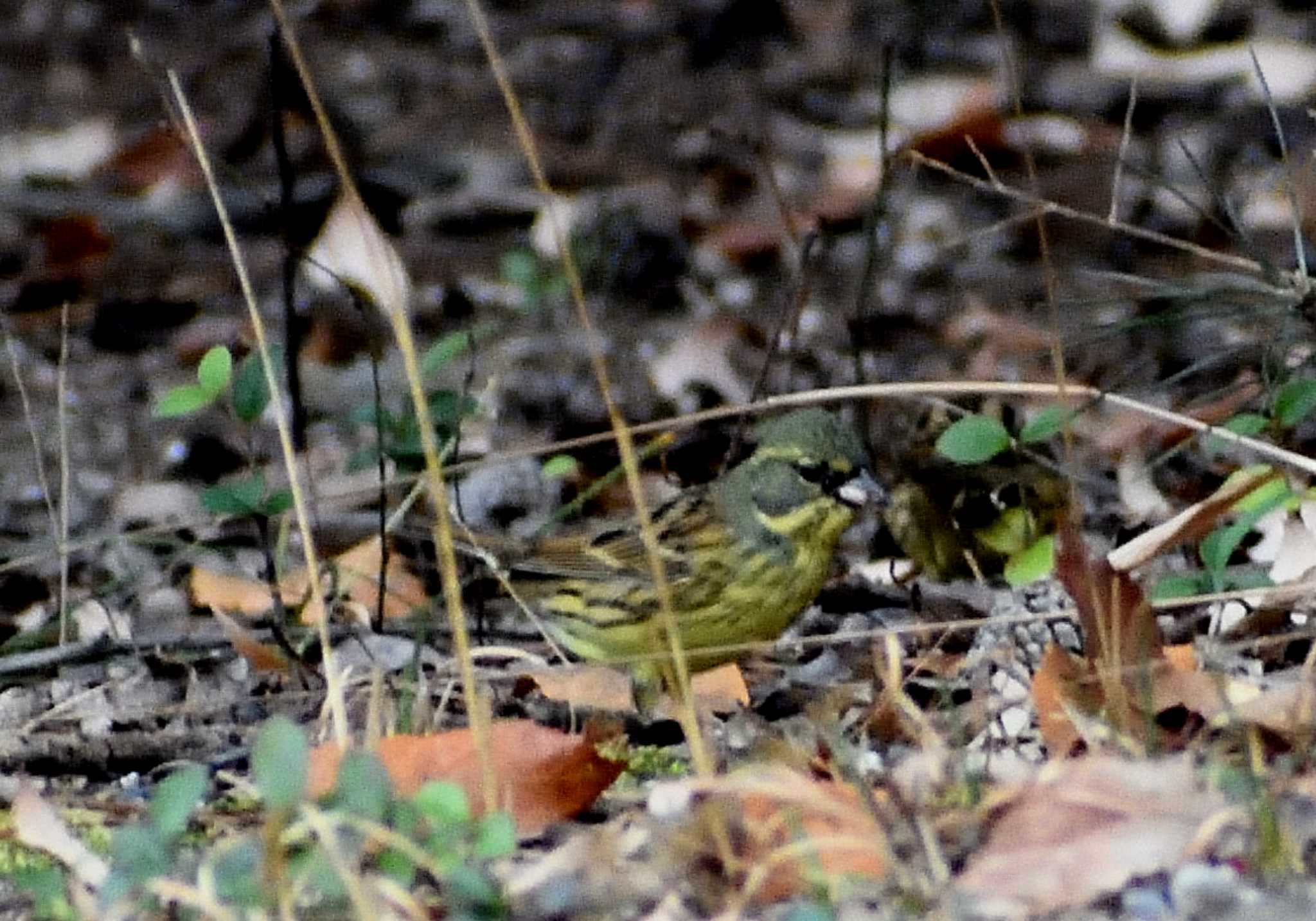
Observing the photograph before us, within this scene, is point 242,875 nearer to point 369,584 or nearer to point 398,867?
point 398,867

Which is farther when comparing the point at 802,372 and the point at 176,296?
the point at 176,296

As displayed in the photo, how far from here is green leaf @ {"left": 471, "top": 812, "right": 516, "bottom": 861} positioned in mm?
2648

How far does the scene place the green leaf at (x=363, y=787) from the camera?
262 cm

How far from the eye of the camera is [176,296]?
8.42 meters

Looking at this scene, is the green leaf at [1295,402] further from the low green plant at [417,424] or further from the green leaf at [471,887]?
the green leaf at [471,887]

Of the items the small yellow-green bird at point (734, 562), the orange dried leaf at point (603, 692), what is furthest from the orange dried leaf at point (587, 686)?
the small yellow-green bird at point (734, 562)

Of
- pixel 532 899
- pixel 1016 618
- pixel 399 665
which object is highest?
pixel 532 899

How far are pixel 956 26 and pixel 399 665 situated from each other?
6.02 m

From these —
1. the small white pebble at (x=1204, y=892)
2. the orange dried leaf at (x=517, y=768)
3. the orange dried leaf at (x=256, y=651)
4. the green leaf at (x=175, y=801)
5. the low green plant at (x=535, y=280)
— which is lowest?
the low green plant at (x=535, y=280)

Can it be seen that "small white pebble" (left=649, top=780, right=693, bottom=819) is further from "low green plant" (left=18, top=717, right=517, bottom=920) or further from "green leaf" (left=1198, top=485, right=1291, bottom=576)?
"green leaf" (left=1198, top=485, right=1291, bottom=576)

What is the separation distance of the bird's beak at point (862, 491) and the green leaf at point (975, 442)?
1.83 feet

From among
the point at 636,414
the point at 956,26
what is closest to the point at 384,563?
the point at 636,414

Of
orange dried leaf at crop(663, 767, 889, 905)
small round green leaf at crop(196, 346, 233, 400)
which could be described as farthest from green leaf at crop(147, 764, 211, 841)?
small round green leaf at crop(196, 346, 233, 400)

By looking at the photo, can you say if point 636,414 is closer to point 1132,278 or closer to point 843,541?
point 843,541
